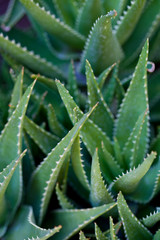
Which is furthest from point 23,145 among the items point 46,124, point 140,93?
point 140,93

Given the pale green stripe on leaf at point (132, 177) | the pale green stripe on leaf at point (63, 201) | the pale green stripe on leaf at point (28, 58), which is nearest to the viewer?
the pale green stripe on leaf at point (132, 177)

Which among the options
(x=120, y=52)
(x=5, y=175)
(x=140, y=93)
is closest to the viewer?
(x=5, y=175)

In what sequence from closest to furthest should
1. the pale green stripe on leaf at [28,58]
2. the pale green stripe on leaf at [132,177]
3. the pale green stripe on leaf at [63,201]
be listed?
1. the pale green stripe on leaf at [132,177]
2. the pale green stripe on leaf at [63,201]
3. the pale green stripe on leaf at [28,58]

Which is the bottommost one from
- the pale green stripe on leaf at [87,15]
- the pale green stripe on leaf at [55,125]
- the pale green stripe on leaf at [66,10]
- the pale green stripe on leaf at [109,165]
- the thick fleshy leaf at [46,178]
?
the pale green stripe on leaf at [109,165]

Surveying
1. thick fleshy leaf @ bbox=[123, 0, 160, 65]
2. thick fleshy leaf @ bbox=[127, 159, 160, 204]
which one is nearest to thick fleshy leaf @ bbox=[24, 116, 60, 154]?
thick fleshy leaf @ bbox=[127, 159, 160, 204]

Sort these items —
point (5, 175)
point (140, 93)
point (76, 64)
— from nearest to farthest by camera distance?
point (5, 175) → point (140, 93) → point (76, 64)

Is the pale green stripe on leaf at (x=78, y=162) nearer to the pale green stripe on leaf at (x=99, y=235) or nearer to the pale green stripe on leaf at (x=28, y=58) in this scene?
the pale green stripe on leaf at (x=99, y=235)

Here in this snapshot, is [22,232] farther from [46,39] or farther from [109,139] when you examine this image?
[46,39]

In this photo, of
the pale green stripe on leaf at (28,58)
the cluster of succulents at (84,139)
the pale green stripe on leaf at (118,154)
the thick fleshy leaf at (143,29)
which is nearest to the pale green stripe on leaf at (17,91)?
the cluster of succulents at (84,139)
